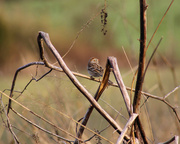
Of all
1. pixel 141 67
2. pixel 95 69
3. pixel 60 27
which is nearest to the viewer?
pixel 141 67

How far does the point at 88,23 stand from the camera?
44.9 inches

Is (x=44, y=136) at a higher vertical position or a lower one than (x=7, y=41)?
lower

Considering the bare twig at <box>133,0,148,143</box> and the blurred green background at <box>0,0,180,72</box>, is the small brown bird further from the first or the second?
the blurred green background at <box>0,0,180,72</box>

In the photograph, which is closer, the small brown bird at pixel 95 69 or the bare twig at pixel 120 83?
the bare twig at pixel 120 83

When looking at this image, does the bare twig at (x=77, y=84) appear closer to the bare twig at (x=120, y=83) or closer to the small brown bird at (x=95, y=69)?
the bare twig at (x=120, y=83)

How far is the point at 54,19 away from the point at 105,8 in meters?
10.0

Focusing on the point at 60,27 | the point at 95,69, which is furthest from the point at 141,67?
the point at 60,27

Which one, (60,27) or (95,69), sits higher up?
(60,27)

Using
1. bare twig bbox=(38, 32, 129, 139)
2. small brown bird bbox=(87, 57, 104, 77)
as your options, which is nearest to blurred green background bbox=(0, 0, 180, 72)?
small brown bird bbox=(87, 57, 104, 77)

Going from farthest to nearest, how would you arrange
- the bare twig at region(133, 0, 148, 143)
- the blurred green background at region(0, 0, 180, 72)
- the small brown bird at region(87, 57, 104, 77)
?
the blurred green background at region(0, 0, 180, 72), the small brown bird at region(87, 57, 104, 77), the bare twig at region(133, 0, 148, 143)

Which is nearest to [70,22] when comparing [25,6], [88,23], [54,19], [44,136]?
[54,19]

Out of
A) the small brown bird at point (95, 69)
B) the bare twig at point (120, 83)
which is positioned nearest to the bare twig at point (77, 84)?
the bare twig at point (120, 83)

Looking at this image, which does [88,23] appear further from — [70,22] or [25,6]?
[25,6]

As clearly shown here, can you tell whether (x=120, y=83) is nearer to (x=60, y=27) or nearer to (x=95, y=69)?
(x=95, y=69)
